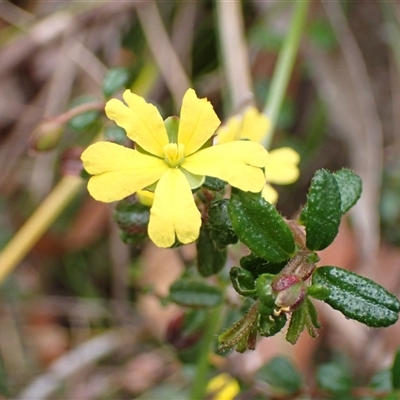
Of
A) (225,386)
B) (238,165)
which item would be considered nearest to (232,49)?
(225,386)

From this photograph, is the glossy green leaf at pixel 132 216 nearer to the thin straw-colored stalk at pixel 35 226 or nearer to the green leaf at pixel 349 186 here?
the green leaf at pixel 349 186

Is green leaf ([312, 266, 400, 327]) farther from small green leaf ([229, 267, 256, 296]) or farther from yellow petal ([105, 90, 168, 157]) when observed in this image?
yellow petal ([105, 90, 168, 157])

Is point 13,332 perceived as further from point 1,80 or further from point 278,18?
point 278,18

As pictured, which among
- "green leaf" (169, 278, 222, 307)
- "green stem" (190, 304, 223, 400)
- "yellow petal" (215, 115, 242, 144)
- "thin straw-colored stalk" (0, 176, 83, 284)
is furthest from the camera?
"thin straw-colored stalk" (0, 176, 83, 284)

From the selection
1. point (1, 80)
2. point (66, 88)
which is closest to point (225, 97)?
point (66, 88)

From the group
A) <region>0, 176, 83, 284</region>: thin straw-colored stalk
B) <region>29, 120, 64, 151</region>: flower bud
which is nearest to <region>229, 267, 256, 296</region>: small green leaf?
<region>29, 120, 64, 151</region>: flower bud

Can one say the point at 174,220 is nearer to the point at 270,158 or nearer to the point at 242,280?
the point at 242,280
